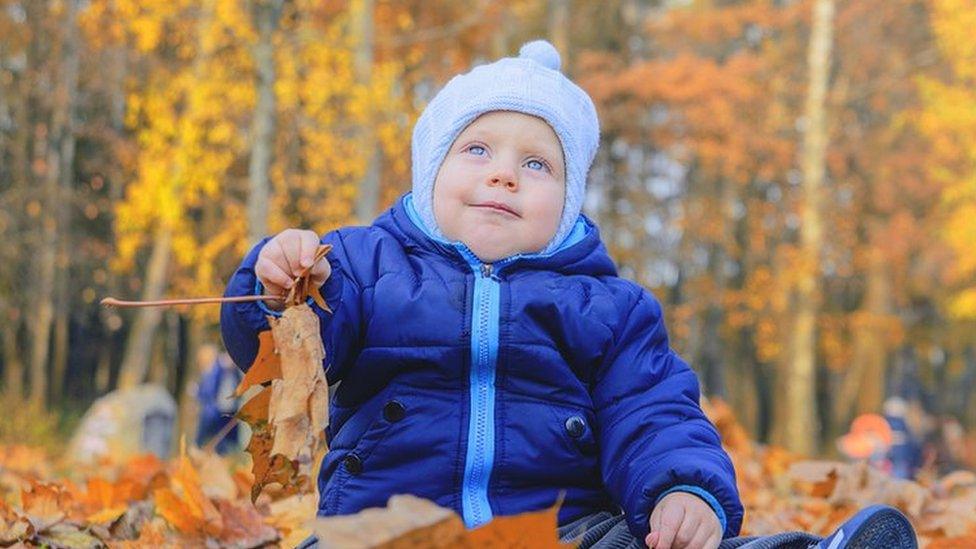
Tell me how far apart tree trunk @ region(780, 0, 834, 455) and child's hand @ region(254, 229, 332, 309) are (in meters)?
14.8

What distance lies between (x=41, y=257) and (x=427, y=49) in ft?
27.7

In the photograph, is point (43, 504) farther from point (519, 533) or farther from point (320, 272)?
point (519, 533)

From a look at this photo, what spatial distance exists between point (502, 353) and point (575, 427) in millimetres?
199

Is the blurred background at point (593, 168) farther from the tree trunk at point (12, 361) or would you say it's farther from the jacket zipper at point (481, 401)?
the jacket zipper at point (481, 401)

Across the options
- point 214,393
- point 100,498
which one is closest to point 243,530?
point 100,498

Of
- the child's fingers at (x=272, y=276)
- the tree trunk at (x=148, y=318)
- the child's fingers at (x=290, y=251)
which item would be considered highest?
the child's fingers at (x=290, y=251)

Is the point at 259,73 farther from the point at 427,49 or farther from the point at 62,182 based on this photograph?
the point at 62,182

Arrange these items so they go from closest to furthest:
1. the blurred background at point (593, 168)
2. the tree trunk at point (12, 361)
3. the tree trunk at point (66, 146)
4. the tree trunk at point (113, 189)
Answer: the blurred background at point (593, 168) → the tree trunk at point (66, 146) → the tree trunk at point (113, 189) → the tree trunk at point (12, 361)

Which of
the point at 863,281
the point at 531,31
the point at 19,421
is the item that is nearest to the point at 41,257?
the point at 19,421

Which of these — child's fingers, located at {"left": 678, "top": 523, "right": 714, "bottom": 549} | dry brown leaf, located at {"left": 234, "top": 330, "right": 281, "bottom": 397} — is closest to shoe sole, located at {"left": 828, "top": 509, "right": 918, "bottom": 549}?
child's fingers, located at {"left": 678, "top": 523, "right": 714, "bottom": 549}

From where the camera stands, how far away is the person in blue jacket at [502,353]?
7.34ft

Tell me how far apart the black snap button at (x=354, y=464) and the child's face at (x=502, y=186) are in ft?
1.52

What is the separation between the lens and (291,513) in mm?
3375

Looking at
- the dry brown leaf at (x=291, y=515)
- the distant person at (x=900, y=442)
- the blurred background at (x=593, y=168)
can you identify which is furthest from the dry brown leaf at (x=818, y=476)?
the distant person at (x=900, y=442)
